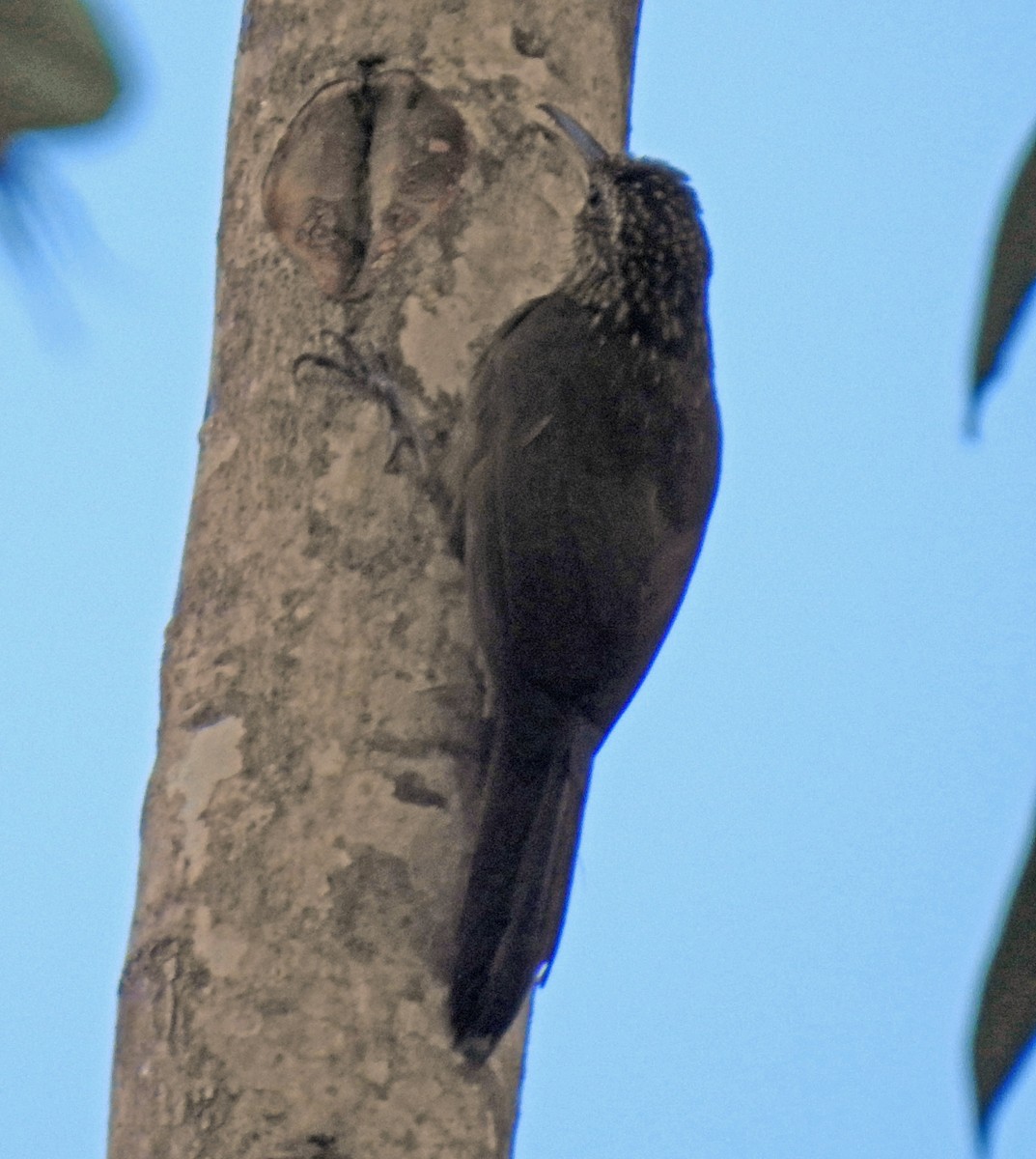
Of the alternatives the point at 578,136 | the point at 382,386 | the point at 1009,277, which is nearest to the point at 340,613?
the point at 382,386

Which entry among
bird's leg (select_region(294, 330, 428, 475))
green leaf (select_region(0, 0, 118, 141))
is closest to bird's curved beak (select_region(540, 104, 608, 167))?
bird's leg (select_region(294, 330, 428, 475))

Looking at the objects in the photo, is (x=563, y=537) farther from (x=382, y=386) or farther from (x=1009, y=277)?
(x=1009, y=277)

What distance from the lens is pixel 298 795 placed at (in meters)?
2.02

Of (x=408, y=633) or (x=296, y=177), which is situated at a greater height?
(x=296, y=177)

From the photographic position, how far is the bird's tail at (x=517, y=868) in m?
1.94

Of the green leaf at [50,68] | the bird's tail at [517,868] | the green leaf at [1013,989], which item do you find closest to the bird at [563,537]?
the bird's tail at [517,868]

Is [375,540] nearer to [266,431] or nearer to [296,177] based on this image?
[266,431]

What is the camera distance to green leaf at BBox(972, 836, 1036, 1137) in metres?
0.84

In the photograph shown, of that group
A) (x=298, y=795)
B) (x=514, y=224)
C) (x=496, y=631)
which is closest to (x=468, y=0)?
(x=514, y=224)

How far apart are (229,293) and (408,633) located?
2.15 ft

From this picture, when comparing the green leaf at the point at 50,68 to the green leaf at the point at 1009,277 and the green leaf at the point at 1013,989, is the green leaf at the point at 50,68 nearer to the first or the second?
the green leaf at the point at 1009,277

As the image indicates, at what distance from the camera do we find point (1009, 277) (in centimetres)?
96

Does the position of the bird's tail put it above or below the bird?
below

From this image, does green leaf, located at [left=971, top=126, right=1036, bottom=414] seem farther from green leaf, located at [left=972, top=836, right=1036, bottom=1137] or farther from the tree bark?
the tree bark
